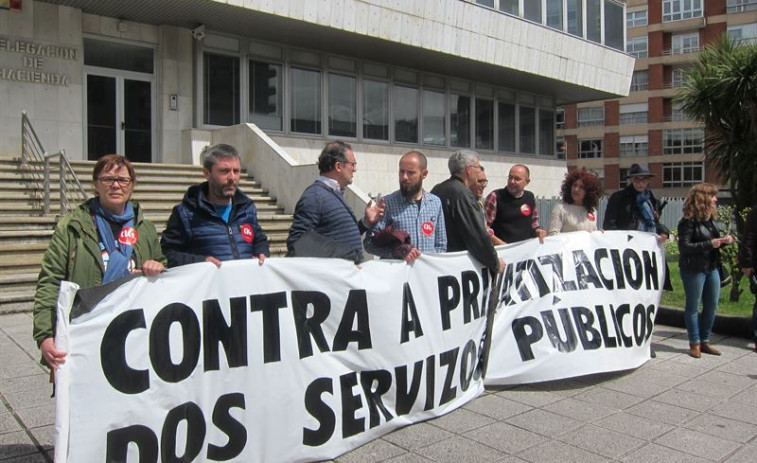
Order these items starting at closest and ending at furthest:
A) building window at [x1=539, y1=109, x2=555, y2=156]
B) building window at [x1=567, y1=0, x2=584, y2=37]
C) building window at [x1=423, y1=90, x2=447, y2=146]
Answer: building window at [x1=423, y1=90, x2=447, y2=146] < building window at [x1=567, y1=0, x2=584, y2=37] < building window at [x1=539, y1=109, x2=555, y2=156]

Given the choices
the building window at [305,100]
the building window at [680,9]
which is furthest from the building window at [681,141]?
the building window at [305,100]

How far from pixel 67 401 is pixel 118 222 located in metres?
0.93

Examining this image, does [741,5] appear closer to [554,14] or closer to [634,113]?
[634,113]

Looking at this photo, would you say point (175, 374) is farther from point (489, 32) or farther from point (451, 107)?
point (451, 107)

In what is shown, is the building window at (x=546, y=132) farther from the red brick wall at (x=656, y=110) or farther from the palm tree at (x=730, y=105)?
the red brick wall at (x=656, y=110)

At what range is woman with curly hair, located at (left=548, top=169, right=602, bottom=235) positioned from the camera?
6266 millimetres

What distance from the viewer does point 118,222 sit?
340cm

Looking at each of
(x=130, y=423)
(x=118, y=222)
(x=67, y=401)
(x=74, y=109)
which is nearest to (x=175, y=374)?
(x=130, y=423)

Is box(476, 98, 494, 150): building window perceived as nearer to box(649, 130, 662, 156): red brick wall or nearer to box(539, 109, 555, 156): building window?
box(539, 109, 555, 156): building window

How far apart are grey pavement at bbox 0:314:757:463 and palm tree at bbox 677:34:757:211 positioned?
A: 1843 cm

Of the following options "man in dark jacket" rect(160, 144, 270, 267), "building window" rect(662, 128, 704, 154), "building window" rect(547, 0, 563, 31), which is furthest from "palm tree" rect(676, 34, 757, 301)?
"building window" rect(662, 128, 704, 154)

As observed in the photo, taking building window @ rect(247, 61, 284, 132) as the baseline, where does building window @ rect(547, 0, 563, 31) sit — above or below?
above

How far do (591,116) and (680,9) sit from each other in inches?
439

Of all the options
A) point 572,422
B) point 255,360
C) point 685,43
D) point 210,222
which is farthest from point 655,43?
point 255,360
